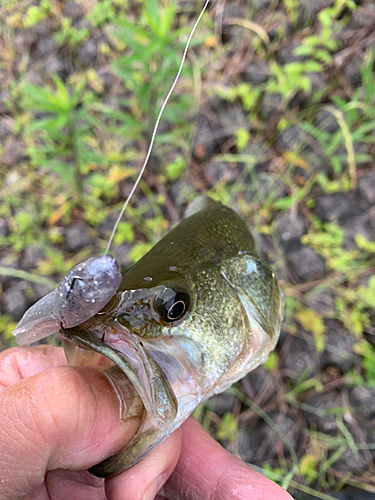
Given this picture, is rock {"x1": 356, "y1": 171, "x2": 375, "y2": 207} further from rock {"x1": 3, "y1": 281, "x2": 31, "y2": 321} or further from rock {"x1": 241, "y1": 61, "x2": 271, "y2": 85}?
rock {"x1": 3, "y1": 281, "x2": 31, "y2": 321}

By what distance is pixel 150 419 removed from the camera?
91 centimetres

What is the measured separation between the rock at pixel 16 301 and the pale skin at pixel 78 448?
1.09 meters

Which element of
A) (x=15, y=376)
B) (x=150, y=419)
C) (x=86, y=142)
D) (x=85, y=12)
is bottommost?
(x=150, y=419)

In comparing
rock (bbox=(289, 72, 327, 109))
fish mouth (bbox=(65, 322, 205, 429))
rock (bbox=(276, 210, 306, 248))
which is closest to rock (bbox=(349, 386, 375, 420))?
rock (bbox=(276, 210, 306, 248))

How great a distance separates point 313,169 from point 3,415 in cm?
227

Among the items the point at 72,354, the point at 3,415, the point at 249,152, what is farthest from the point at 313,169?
the point at 3,415

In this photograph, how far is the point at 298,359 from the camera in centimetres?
218

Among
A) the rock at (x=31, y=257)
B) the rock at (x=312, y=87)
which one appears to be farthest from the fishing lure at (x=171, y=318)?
the rock at (x=312, y=87)

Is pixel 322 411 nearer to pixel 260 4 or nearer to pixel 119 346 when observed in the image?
pixel 119 346

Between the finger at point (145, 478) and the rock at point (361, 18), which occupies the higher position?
the rock at point (361, 18)

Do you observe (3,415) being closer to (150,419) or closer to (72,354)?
(72,354)

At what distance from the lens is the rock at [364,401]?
6.75ft

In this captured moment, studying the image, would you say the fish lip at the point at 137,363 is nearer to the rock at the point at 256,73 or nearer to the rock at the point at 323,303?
the rock at the point at 323,303

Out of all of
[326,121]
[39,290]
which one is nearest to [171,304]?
[39,290]
